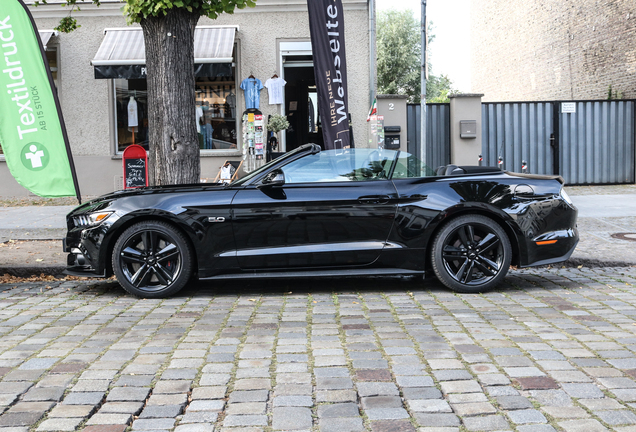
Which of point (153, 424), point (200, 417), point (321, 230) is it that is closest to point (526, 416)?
point (200, 417)

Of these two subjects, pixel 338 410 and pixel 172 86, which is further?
pixel 172 86

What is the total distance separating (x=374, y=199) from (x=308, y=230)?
2.12 ft

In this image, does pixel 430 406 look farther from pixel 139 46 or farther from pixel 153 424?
pixel 139 46

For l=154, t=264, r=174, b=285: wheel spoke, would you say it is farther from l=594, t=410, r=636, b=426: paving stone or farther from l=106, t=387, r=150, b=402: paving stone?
l=594, t=410, r=636, b=426: paving stone

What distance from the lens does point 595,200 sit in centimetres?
1298

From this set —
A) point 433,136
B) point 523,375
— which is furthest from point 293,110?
point 523,375

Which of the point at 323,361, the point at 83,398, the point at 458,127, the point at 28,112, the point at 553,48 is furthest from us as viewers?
the point at 553,48

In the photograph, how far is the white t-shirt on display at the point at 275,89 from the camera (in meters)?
15.9

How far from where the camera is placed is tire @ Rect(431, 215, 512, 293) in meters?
5.94

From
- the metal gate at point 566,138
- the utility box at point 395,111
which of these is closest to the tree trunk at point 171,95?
the utility box at point 395,111

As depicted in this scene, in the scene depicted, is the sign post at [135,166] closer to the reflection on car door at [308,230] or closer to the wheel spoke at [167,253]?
the wheel spoke at [167,253]

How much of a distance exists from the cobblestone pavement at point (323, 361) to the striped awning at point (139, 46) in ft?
31.6

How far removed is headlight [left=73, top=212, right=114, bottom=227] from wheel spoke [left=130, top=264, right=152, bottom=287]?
1.81 ft

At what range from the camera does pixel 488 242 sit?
19.5 ft
